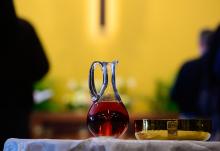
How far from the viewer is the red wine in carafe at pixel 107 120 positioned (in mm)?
1380

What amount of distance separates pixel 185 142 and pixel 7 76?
1.47 meters

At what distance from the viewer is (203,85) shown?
3367 mm

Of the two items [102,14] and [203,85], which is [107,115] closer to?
[203,85]

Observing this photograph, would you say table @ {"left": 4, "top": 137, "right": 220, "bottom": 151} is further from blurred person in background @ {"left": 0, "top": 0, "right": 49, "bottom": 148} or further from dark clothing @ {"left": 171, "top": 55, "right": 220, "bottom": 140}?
dark clothing @ {"left": 171, "top": 55, "right": 220, "bottom": 140}

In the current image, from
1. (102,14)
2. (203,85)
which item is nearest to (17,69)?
(203,85)

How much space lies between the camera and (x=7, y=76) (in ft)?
8.37

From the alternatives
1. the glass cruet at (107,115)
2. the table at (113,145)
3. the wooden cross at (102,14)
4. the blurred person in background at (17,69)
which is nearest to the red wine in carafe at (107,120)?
the glass cruet at (107,115)

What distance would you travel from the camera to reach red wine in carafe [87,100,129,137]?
138 cm

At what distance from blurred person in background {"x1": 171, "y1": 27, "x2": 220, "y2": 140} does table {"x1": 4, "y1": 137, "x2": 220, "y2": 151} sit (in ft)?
6.29

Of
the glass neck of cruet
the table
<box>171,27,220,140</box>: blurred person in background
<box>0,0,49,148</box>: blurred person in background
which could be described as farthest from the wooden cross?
the table

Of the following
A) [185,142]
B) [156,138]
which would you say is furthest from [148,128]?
[185,142]

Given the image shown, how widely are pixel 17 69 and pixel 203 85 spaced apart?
118cm

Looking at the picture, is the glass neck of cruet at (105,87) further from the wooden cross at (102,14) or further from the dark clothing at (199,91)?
the wooden cross at (102,14)

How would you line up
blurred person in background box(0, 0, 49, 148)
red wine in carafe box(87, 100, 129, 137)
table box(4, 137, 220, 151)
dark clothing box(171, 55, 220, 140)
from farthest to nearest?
dark clothing box(171, 55, 220, 140) → blurred person in background box(0, 0, 49, 148) → red wine in carafe box(87, 100, 129, 137) → table box(4, 137, 220, 151)
